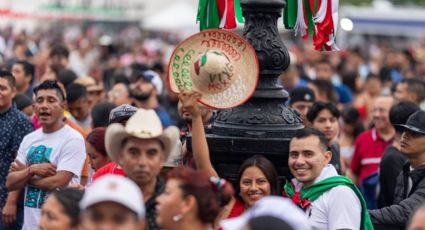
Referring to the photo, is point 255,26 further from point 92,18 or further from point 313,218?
point 92,18

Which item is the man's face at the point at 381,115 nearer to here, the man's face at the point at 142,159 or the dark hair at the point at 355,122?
the dark hair at the point at 355,122

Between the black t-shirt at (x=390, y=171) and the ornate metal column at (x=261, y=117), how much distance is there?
88.9 inches

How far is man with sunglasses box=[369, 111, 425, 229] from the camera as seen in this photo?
8.16 metres

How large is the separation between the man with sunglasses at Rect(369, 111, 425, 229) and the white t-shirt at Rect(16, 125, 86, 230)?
2383 mm

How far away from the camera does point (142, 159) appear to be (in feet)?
20.6

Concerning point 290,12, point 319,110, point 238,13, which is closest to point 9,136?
point 238,13

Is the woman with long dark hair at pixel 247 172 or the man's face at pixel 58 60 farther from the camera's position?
the man's face at pixel 58 60

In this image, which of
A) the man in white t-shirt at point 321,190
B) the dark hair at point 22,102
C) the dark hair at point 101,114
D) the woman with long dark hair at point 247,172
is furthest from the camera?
the dark hair at point 22,102

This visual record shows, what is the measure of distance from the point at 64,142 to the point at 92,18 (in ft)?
114

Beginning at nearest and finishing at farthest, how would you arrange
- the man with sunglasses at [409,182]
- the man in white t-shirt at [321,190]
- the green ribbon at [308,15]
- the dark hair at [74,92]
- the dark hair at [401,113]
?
the man in white t-shirt at [321,190], the man with sunglasses at [409,182], the green ribbon at [308,15], the dark hair at [401,113], the dark hair at [74,92]

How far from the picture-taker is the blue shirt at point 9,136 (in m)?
9.52

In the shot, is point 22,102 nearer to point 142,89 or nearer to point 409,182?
point 142,89

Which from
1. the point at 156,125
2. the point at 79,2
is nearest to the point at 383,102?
the point at 156,125

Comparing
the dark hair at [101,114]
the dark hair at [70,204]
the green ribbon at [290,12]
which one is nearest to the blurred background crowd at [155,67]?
the dark hair at [101,114]
